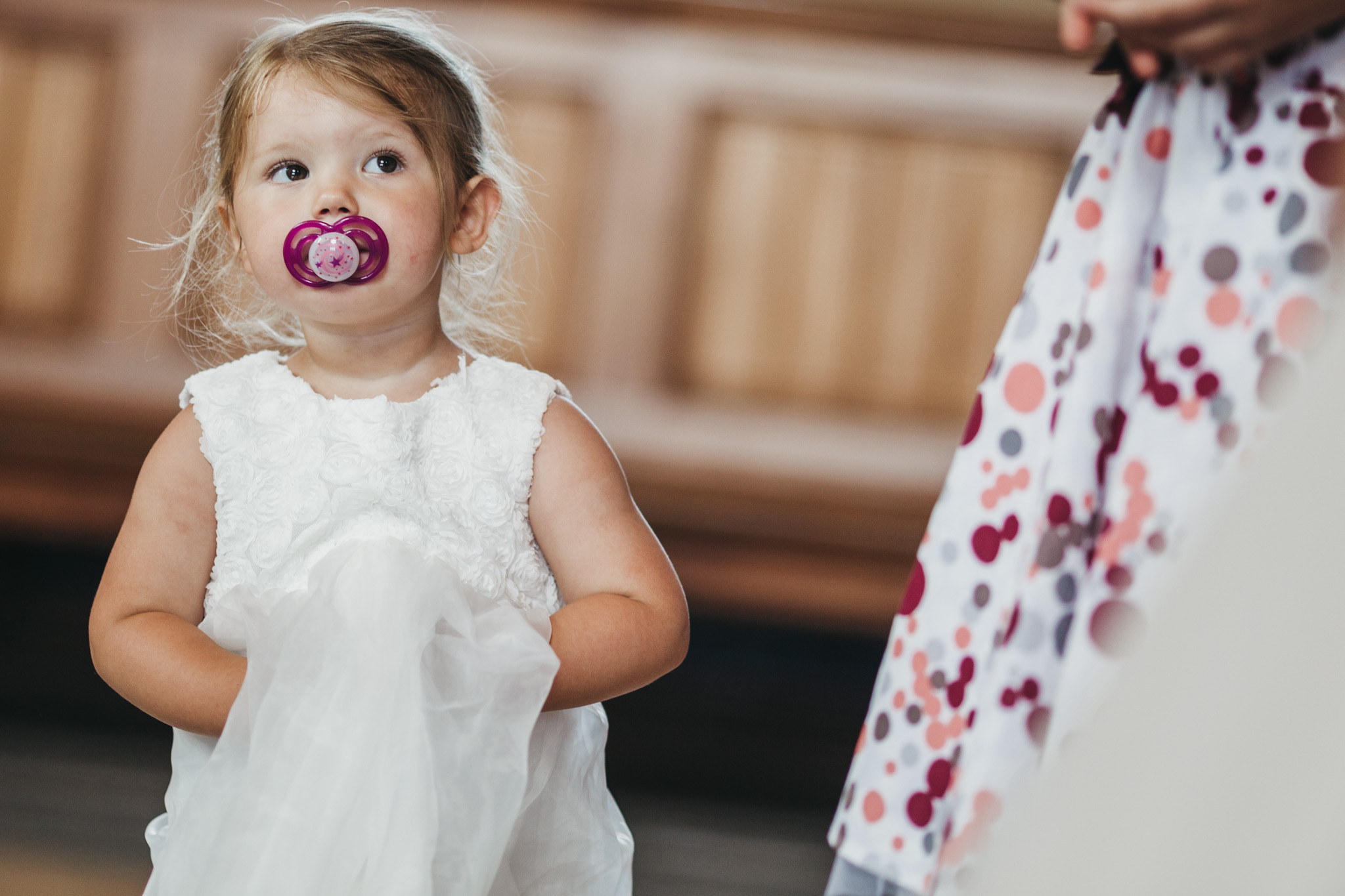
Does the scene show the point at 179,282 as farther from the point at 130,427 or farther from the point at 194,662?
the point at 130,427

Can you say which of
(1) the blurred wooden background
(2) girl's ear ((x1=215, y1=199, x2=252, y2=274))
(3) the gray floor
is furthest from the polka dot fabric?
(1) the blurred wooden background

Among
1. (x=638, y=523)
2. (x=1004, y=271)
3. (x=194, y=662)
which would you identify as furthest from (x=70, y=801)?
(x=1004, y=271)

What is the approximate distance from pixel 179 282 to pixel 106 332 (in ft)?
3.84

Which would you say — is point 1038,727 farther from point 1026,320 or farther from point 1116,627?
point 1026,320

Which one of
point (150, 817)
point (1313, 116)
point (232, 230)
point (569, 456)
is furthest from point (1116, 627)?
point (150, 817)

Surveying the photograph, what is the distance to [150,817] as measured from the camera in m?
1.25

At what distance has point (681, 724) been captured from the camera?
5.57 ft

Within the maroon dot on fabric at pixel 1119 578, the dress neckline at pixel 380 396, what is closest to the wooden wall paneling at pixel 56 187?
the dress neckline at pixel 380 396

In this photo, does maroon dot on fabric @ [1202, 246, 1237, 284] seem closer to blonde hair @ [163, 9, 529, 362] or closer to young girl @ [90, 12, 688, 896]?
young girl @ [90, 12, 688, 896]

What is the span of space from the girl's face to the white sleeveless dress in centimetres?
7

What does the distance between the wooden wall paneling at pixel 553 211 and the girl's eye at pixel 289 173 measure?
1.20 meters

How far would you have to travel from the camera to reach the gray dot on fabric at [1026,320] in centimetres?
57

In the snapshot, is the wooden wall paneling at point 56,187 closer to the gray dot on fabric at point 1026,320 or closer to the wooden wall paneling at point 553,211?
the wooden wall paneling at point 553,211

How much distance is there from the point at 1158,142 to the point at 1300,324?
4.4 inches
